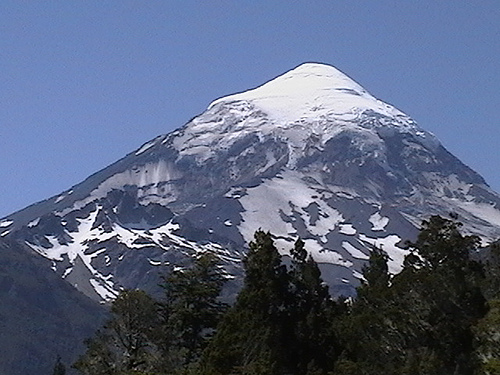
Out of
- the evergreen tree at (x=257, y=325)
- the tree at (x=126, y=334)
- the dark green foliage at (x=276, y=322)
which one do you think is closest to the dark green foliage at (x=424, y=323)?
the dark green foliage at (x=276, y=322)

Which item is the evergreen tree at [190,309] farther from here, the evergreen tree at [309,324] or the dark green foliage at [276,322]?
the evergreen tree at [309,324]

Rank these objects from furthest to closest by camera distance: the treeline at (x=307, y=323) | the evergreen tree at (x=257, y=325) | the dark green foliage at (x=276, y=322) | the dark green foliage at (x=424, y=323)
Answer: the dark green foliage at (x=276, y=322) < the evergreen tree at (x=257, y=325) < the treeline at (x=307, y=323) < the dark green foliage at (x=424, y=323)

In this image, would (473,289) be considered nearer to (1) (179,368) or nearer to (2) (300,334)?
(2) (300,334)

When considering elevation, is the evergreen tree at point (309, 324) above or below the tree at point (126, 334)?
above

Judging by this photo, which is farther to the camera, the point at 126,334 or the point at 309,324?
the point at 126,334

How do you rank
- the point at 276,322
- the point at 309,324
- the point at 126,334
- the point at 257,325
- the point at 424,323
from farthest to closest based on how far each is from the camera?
1. the point at 126,334
2. the point at 309,324
3. the point at 276,322
4. the point at 257,325
5. the point at 424,323

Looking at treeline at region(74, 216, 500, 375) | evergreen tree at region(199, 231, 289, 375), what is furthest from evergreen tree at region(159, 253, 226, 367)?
evergreen tree at region(199, 231, 289, 375)

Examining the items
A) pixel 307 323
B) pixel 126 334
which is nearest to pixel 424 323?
pixel 307 323

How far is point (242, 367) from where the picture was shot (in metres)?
55.9

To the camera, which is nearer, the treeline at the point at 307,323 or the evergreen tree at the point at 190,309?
the treeline at the point at 307,323

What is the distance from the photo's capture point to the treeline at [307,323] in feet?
187

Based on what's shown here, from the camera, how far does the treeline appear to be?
2249 inches

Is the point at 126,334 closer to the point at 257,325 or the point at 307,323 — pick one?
the point at 257,325

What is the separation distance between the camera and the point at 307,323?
6675cm
